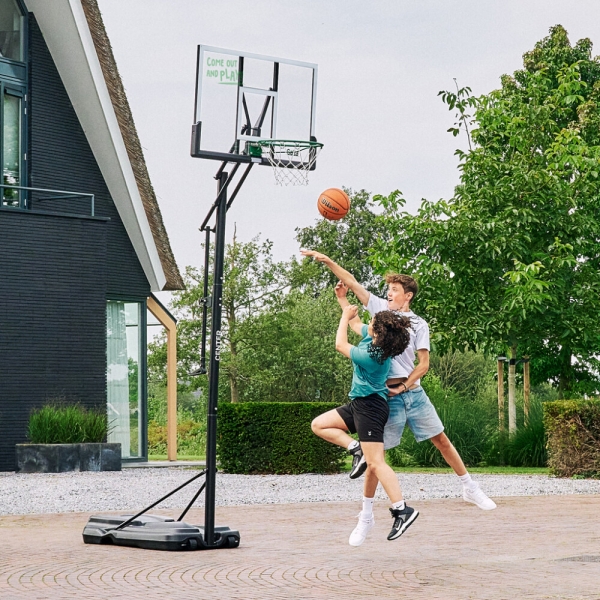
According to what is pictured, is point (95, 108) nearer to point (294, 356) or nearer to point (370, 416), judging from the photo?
point (370, 416)

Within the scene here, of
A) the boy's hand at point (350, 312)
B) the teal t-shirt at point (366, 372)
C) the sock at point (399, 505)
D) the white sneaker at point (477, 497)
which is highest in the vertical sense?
the boy's hand at point (350, 312)

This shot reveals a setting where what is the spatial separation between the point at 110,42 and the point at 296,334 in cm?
1846

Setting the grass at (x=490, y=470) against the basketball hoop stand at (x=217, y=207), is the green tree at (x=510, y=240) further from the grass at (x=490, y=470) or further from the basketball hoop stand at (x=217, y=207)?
the basketball hoop stand at (x=217, y=207)

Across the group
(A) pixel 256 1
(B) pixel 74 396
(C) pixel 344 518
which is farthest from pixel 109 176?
(C) pixel 344 518

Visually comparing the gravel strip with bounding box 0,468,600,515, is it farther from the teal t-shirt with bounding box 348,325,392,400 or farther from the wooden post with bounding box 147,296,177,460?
the wooden post with bounding box 147,296,177,460

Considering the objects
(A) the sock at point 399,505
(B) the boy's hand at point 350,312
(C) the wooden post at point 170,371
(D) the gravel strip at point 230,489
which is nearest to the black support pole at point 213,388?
(B) the boy's hand at point 350,312

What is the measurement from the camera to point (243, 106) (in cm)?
955

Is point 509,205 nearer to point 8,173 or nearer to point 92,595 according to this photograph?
point 8,173

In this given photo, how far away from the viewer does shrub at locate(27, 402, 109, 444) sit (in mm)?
18609

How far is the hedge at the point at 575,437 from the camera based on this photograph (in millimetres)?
16203

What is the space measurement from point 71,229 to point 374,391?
42.6ft

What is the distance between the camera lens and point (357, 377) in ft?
27.3

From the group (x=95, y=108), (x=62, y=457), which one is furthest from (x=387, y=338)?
(x=95, y=108)

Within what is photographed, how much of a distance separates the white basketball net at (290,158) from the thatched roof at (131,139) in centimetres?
1299
